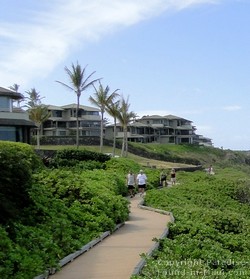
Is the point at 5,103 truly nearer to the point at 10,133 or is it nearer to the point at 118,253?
the point at 10,133

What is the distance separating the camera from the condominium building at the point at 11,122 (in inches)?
1467

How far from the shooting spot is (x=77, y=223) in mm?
Answer: 13938

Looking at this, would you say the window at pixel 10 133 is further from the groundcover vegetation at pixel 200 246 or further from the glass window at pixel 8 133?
the groundcover vegetation at pixel 200 246

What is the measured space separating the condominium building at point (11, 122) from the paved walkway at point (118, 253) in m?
21.9

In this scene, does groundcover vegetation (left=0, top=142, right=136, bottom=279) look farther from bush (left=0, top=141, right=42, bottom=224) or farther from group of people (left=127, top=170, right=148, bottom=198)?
group of people (left=127, top=170, right=148, bottom=198)

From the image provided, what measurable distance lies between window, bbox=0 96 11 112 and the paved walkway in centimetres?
2376

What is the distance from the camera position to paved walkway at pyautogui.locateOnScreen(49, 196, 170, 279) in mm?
9969

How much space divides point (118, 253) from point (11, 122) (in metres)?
26.9

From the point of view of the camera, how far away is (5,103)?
1543 inches

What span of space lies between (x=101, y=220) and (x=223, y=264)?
4.14m

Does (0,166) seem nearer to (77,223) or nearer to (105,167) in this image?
(77,223)

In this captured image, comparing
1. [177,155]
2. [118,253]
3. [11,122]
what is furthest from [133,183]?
[177,155]

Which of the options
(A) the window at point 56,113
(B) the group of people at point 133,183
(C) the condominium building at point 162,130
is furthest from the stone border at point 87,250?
(C) the condominium building at point 162,130

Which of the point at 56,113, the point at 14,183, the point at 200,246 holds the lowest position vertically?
the point at 200,246
